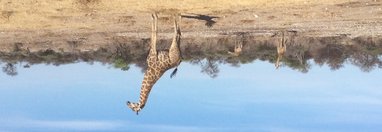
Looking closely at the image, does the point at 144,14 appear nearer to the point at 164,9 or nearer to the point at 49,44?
the point at 164,9

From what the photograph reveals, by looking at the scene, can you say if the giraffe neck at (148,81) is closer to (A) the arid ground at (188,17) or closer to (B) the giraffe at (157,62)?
(B) the giraffe at (157,62)

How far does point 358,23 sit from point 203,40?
13.4 ft

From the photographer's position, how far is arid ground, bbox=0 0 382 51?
1631cm

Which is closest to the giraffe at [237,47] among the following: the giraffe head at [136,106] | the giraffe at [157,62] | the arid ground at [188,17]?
the arid ground at [188,17]

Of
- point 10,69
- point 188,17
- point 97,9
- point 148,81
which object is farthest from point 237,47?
point 10,69

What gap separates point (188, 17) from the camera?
663 inches

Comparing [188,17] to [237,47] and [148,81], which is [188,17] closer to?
[148,81]

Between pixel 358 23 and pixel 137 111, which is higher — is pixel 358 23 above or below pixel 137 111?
above

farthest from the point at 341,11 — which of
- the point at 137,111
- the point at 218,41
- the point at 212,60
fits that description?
the point at 212,60

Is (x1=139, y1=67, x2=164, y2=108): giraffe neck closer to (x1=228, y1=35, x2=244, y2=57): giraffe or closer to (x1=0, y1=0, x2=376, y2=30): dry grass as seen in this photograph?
(x1=0, y1=0, x2=376, y2=30): dry grass

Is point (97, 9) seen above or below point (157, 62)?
above

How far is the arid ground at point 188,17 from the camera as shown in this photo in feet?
53.5

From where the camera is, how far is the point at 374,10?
Result: 53.8 feet

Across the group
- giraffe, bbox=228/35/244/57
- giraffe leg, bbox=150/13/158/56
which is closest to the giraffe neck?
giraffe leg, bbox=150/13/158/56
